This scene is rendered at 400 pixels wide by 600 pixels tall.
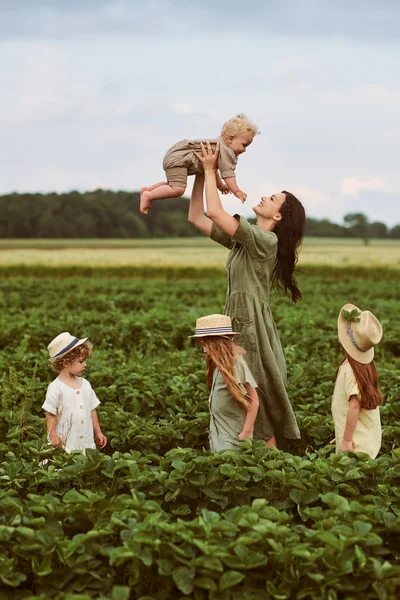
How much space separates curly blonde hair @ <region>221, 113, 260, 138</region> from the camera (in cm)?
499

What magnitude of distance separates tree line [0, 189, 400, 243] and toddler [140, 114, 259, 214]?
50.5 m

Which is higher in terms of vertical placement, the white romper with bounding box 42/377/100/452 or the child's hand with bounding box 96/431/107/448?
the white romper with bounding box 42/377/100/452

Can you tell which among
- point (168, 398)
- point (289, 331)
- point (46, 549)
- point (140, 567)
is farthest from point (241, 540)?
point (289, 331)

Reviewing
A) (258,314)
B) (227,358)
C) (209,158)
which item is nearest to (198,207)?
(209,158)

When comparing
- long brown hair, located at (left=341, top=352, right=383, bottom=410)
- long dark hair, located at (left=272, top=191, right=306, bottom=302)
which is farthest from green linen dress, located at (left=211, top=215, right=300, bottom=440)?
long brown hair, located at (left=341, top=352, right=383, bottom=410)

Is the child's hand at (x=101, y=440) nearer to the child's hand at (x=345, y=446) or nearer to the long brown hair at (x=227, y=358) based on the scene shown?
the long brown hair at (x=227, y=358)

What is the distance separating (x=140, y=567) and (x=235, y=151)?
8.36 ft

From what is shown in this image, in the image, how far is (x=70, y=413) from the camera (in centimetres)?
531

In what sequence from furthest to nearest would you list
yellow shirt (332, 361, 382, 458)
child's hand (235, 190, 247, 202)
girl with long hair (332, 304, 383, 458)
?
1. yellow shirt (332, 361, 382, 458)
2. girl with long hair (332, 304, 383, 458)
3. child's hand (235, 190, 247, 202)

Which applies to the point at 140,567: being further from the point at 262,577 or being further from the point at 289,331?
the point at 289,331

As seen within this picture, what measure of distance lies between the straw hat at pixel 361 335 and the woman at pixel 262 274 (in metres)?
0.43

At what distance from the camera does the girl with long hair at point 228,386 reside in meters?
5.07

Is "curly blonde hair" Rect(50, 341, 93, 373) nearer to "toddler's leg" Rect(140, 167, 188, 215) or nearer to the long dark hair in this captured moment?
"toddler's leg" Rect(140, 167, 188, 215)

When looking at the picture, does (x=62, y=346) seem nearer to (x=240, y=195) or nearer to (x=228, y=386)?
(x=228, y=386)
